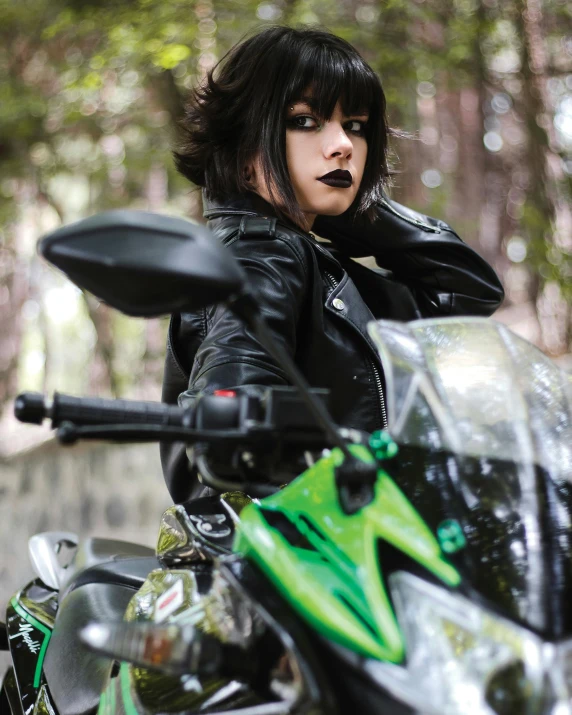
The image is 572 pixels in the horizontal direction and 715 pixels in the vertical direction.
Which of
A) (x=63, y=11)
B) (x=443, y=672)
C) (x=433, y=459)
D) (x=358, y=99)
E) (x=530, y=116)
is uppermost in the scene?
(x=63, y=11)

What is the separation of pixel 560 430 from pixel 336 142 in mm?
1046

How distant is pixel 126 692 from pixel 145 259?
2.04ft

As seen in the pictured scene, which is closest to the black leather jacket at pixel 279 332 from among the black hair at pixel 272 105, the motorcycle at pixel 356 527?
the black hair at pixel 272 105

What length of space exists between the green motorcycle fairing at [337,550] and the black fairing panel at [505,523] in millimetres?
25

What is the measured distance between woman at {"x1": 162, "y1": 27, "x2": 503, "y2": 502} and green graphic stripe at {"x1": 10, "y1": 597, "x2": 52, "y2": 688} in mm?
406

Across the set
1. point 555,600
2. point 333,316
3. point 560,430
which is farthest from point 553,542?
point 333,316

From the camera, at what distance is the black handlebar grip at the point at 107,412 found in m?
1.00

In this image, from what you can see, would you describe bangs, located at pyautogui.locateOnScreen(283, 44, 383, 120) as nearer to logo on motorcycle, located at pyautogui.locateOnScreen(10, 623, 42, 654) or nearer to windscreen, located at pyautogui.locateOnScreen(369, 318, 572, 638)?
windscreen, located at pyautogui.locateOnScreen(369, 318, 572, 638)

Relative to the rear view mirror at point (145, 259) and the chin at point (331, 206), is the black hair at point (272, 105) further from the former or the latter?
the rear view mirror at point (145, 259)

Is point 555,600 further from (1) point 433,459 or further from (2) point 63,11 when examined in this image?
(2) point 63,11

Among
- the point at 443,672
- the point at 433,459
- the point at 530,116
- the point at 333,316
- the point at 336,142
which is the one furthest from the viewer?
the point at 530,116

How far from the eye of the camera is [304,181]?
6.37 ft

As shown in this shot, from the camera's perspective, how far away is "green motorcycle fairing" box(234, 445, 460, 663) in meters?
0.88

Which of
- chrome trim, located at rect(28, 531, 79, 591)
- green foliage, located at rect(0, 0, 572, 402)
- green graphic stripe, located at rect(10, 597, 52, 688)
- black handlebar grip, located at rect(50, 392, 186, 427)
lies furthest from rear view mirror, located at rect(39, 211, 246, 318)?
green foliage, located at rect(0, 0, 572, 402)
